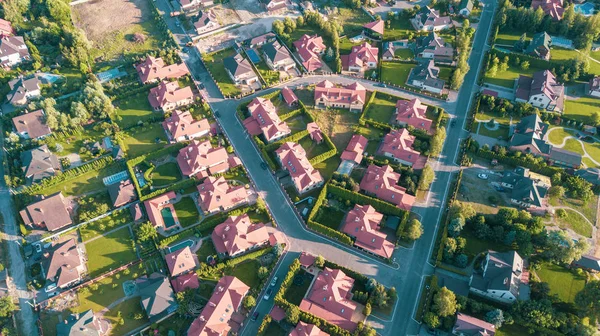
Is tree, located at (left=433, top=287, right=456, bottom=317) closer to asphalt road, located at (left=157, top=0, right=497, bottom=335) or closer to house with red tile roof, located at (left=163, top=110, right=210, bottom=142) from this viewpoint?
asphalt road, located at (left=157, top=0, right=497, bottom=335)

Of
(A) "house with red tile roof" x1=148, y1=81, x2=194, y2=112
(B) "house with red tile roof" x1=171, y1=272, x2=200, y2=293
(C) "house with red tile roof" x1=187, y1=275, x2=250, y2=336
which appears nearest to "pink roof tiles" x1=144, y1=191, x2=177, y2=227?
(B) "house with red tile roof" x1=171, y1=272, x2=200, y2=293

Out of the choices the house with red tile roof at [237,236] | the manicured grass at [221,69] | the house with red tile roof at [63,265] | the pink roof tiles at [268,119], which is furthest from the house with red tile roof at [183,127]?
the house with red tile roof at [63,265]

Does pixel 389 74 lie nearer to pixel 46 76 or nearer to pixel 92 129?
pixel 92 129

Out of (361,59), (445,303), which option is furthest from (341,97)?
(445,303)

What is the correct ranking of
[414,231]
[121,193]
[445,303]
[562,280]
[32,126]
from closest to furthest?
[445,303], [562,280], [414,231], [121,193], [32,126]

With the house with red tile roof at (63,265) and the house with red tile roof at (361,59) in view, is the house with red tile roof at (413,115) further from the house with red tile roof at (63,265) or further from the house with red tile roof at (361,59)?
the house with red tile roof at (63,265)

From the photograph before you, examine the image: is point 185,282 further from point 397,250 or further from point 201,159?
point 397,250
